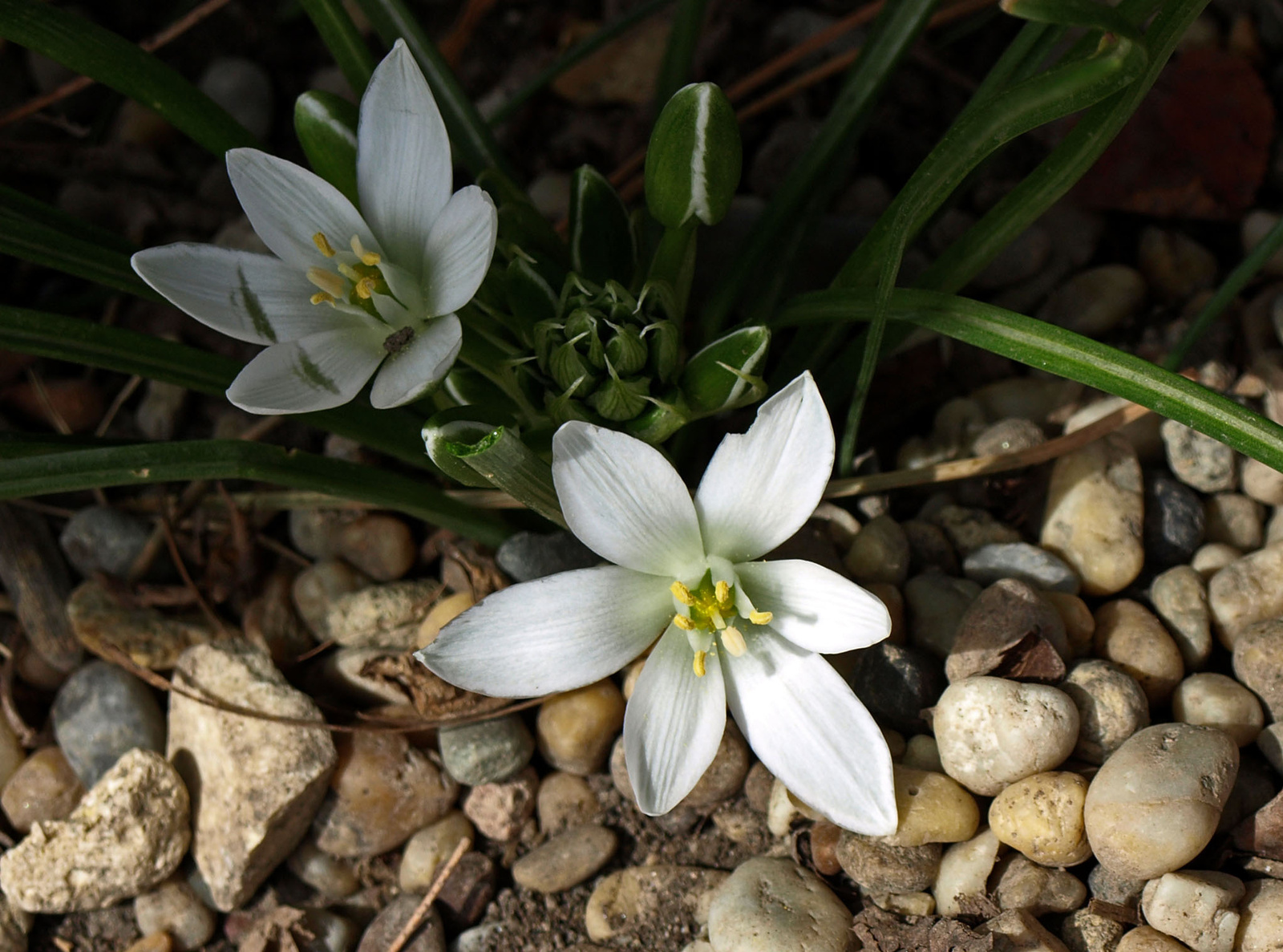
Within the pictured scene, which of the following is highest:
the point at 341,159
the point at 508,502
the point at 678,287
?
the point at 341,159

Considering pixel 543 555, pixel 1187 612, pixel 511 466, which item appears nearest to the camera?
pixel 511 466

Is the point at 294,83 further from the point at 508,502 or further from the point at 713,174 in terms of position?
the point at 713,174

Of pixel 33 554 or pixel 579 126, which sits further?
pixel 579 126

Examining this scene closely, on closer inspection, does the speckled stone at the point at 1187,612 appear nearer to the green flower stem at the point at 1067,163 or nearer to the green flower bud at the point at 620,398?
the green flower stem at the point at 1067,163

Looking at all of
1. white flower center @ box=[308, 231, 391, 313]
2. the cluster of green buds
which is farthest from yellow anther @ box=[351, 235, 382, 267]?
the cluster of green buds

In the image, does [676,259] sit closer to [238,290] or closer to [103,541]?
[238,290]

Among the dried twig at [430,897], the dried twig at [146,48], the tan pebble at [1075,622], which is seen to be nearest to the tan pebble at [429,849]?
the dried twig at [430,897]

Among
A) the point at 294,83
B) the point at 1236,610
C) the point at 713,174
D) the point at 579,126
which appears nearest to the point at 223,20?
the point at 294,83

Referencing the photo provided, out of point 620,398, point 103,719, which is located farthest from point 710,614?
point 103,719
